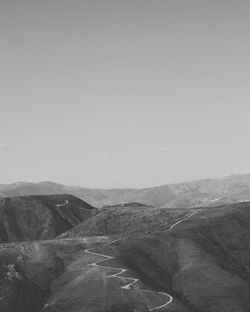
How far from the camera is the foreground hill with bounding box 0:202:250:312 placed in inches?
5785

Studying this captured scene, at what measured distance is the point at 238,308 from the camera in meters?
152

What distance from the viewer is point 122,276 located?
161125 millimetres

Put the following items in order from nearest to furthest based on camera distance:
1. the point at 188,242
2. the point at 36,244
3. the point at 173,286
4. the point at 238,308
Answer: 1. the point at 238,308
2. the point at 173,286
3. the point at 36,244
4. the point at 188,242

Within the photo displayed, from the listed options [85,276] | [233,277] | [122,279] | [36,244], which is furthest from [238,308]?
[36,244]

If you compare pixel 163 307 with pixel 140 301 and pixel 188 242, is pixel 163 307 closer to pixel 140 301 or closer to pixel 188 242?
pixel 140 301

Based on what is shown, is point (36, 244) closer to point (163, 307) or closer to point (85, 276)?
point (85, 276)

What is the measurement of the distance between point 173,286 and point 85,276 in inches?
1251

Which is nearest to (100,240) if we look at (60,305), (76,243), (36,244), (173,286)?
(76,243)

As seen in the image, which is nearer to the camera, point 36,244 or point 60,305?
point 60,305

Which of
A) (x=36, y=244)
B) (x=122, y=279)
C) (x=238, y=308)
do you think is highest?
(x=36, y=244)

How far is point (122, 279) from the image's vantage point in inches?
6230

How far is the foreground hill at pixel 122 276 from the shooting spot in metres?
147

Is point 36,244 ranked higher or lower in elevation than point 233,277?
higher

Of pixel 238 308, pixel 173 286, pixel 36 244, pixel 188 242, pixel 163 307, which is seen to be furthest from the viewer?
pixel 188 242
